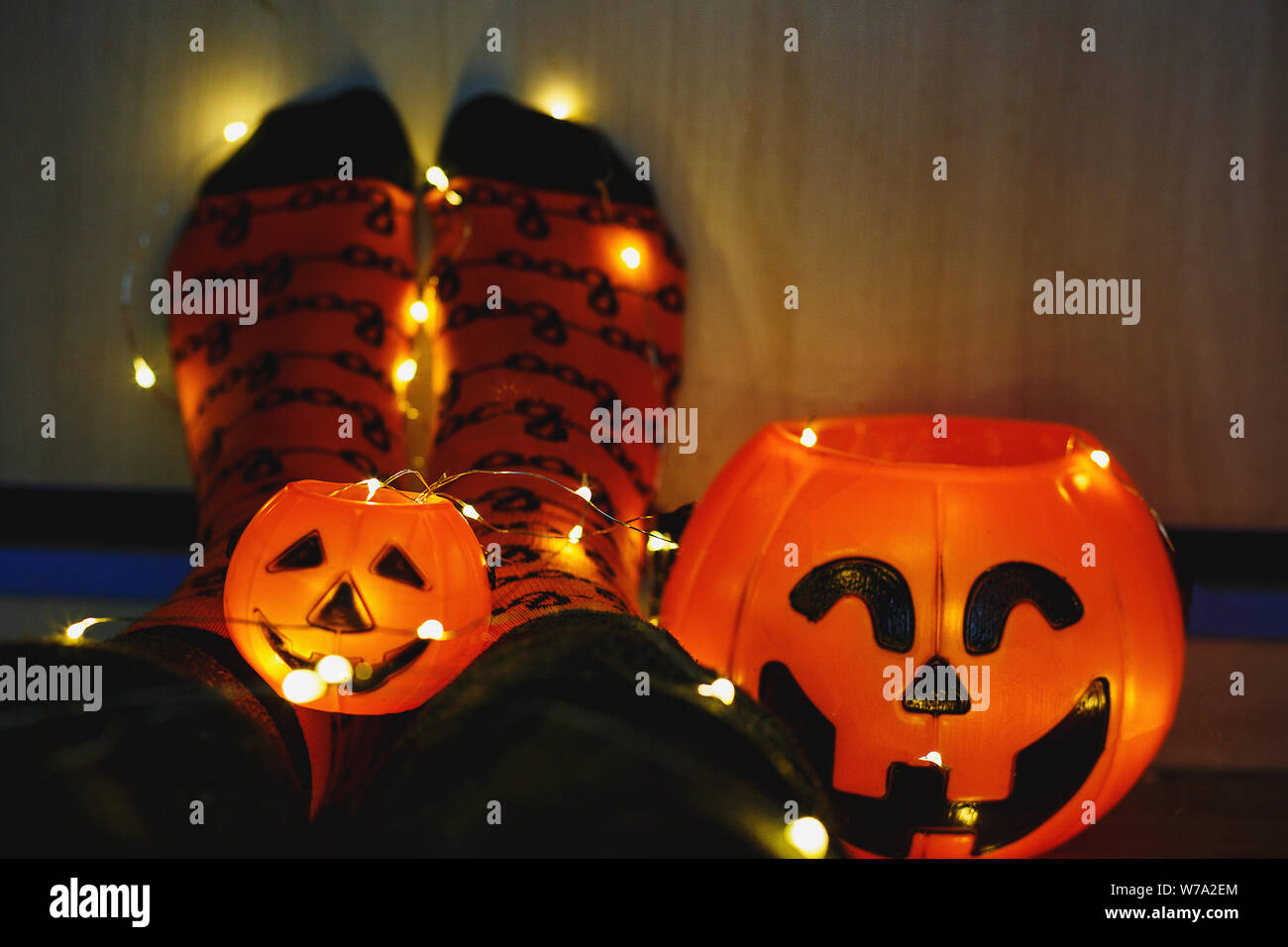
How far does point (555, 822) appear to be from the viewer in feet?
1.35

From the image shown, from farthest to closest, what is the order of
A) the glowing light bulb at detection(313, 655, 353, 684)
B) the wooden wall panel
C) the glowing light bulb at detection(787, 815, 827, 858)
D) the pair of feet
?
the wooden wall panel, the pair of feet, the glowing light bulb at detection(313, 655, 353, 684), the glowing light bulb at detection(787, 815, 827, 858)

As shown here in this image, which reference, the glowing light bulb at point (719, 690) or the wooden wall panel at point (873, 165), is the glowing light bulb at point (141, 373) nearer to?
the wooden wall panel at point (873, 165)

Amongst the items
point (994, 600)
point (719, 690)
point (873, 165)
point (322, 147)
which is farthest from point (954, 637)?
point (322, 147)

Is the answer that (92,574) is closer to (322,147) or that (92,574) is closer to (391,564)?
(322,147)

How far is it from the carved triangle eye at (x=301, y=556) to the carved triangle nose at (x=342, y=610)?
0.02m

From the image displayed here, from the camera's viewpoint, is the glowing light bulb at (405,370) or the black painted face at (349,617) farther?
the glowing light bulb at (405,370)

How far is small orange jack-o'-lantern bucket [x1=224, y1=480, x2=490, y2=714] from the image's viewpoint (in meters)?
0.52

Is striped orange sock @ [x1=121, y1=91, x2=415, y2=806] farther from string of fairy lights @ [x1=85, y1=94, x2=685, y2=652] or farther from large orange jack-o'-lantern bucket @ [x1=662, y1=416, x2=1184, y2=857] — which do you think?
large orange jack-o'-lantern bucket @ [x1=662, y1=416, x2=1184, y2=857]

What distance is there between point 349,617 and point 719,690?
0.65 ft

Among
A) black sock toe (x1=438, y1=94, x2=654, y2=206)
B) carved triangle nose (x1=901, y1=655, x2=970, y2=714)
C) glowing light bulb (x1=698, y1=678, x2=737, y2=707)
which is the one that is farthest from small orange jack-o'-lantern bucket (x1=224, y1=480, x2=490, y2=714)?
black sock toe (x1=438, y1=94, x2=654, y2=206)

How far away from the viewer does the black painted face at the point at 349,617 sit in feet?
1.69

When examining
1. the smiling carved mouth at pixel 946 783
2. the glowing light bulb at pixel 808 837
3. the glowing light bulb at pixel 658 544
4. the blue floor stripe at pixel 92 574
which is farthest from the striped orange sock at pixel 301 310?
the glowing light bulb at pixel 808 837
